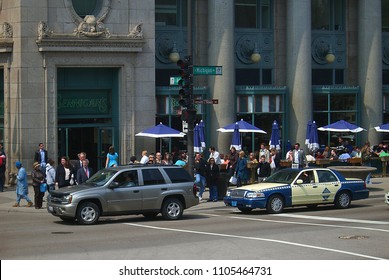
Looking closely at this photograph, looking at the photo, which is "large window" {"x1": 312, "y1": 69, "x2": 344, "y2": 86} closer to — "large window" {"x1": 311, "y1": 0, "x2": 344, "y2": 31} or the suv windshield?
"large window" {"x1": 311, "y1": 0, "x2": 344, "y2": 31}

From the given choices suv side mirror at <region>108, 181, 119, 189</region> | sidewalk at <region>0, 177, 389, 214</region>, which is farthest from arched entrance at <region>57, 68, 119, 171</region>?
suv side mirror at <region>108, 181, 119, 189</region>

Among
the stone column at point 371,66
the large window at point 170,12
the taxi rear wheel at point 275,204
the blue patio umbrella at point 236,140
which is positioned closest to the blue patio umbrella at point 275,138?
the blue patio umbrella at point 236,140

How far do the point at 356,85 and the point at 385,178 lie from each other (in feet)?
22.0

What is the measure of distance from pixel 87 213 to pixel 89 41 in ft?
44.7

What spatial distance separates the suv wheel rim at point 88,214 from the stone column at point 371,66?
859 inches

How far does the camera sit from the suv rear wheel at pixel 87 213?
22.4 metres

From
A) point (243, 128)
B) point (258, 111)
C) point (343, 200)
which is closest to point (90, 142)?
point (243, 128)

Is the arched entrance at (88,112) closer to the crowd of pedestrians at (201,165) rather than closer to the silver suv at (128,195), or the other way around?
the crowd of pedestrians at (201,165)

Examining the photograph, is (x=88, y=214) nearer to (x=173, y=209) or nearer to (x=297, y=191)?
(x=173, y=209)

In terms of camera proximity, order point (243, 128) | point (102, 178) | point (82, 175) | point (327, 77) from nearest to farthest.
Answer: point (102, 178) < point (82, 175) < point (243, 128) < point (327, 77)

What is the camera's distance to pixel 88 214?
74.1 feet

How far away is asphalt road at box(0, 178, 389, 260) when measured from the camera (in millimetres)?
16569

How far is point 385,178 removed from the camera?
36938mm

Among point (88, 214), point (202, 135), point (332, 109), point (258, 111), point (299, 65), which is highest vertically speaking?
point (299, 65)
